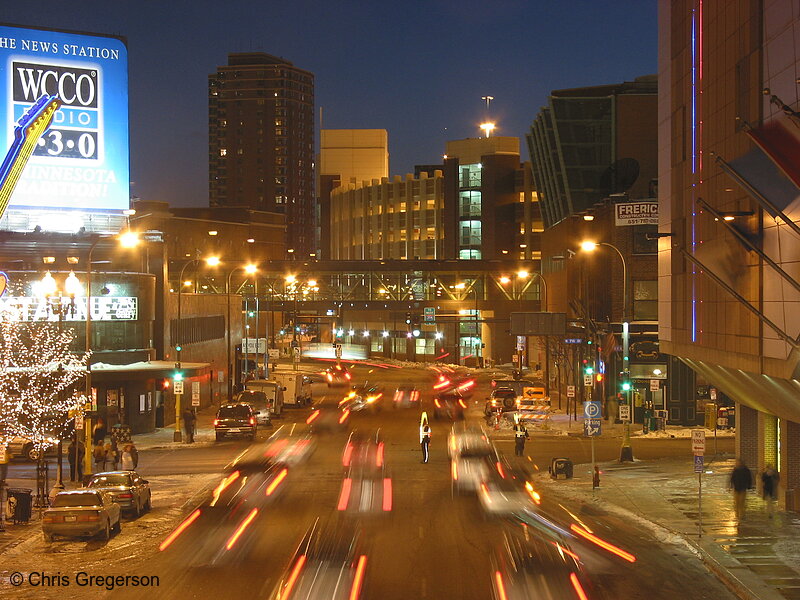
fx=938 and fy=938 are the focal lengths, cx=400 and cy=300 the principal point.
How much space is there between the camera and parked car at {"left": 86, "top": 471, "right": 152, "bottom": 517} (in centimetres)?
2402

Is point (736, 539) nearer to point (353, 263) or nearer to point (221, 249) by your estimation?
point (353, 263)

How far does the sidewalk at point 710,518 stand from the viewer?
18.4 meters

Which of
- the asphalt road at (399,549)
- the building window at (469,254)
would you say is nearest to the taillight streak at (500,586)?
the asphalt road at (399,549)

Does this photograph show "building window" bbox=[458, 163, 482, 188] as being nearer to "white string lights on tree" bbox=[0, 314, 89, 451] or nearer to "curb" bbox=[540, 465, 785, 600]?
"white string lights on tree" bbox=[0, 314, 89, 451]

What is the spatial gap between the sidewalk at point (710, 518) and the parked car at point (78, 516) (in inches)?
509

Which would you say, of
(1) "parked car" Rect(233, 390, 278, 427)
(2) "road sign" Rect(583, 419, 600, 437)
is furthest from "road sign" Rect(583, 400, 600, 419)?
(1) "parked car" Rect(233, 390, 278, 427)

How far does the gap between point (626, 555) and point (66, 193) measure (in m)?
44.1

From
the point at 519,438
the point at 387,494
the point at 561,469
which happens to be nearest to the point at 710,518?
the point at 561,469

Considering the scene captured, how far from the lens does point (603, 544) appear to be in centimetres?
2103

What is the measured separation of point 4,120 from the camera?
2090 inches

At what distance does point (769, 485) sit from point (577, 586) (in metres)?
11.1

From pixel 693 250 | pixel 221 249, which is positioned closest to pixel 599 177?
pixel 693 250

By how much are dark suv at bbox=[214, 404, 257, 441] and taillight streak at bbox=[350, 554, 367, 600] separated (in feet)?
78.4

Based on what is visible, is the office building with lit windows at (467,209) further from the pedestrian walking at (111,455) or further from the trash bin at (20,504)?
the trash bin at (20,504)
